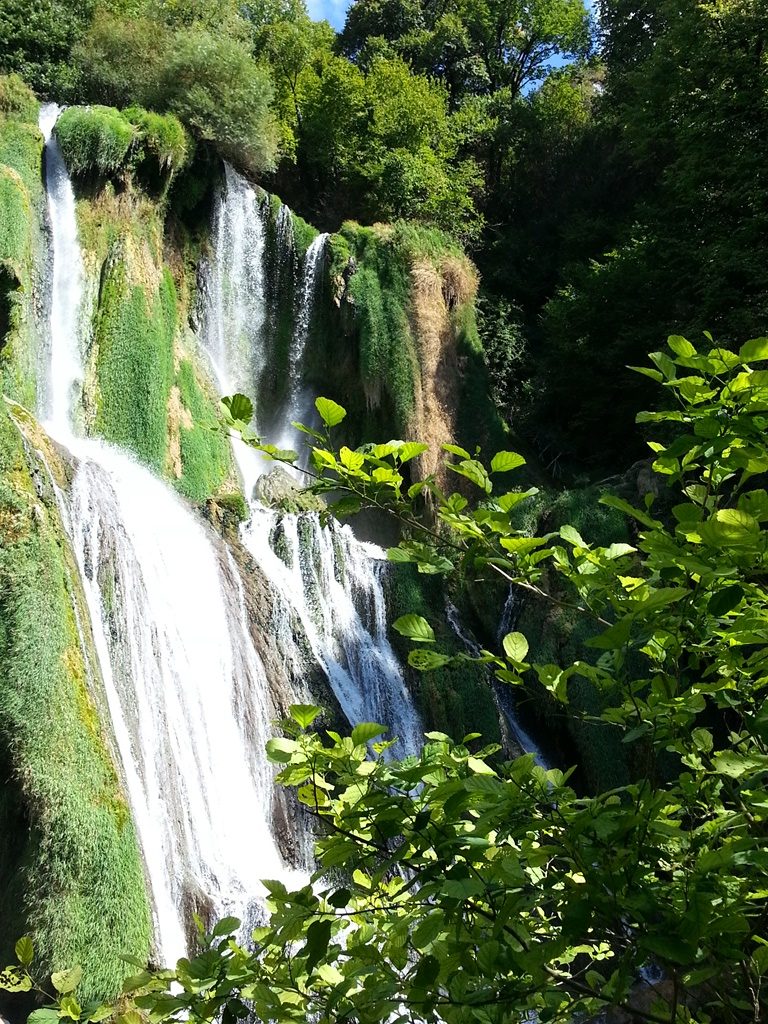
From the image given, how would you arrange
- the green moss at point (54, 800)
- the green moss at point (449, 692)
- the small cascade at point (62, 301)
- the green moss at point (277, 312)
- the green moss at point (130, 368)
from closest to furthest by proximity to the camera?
the green moss at point (54, 800) < the green moss at point (449, 692) < the small cascade at point (62, 301) < the green moss at point (130, 368) < the green moss at point (277, 312)

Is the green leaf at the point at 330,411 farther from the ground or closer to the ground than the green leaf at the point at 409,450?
farther from the ground

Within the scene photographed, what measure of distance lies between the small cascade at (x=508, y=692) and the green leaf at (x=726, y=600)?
11.0 meters

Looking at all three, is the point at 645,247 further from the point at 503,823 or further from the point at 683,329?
the point at 503,823

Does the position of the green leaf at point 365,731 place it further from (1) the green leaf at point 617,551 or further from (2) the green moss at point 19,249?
(2) the green moss at point 19,249

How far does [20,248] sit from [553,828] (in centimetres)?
1260

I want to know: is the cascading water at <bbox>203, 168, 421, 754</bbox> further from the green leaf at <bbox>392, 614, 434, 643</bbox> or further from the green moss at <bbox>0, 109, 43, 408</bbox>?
the green leaf at <bbox>392, 614, 434, 643</bbox>

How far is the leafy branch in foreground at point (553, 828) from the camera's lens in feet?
4.66

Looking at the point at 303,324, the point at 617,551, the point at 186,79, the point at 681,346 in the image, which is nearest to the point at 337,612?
the point at 303,324

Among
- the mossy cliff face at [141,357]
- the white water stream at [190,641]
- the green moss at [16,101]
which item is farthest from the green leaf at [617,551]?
the green moss at [16,101]

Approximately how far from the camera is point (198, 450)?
14086 mm

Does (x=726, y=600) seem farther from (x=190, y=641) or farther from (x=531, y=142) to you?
(x=531, y=142)

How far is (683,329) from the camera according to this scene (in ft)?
48.2

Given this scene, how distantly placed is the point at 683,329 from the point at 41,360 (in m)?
10.5

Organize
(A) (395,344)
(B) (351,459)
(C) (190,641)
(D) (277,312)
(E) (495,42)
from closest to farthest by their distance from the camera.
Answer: (B) (351,459)
(C) (190,641)
(A) (395,344)
(D) (277,312)
(E) (495,42)
